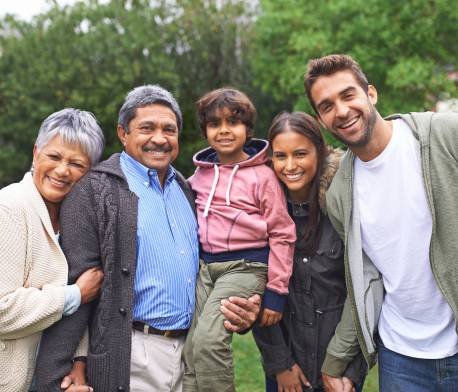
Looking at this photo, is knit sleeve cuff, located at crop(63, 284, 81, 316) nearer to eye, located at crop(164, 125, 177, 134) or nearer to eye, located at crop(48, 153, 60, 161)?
eye, located at crop(48, 153, 60, 161)

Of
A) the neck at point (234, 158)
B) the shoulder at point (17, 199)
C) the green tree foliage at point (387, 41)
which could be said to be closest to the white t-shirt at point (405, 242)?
the neck at point (234, 158)

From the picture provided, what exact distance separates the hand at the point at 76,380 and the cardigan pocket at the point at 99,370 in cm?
4

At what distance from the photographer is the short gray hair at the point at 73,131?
10.4ft

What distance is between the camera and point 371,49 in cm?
1341

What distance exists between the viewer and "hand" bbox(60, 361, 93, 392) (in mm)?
2918

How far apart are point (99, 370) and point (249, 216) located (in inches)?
47.0

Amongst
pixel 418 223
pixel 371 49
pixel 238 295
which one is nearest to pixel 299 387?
pixel 238 295

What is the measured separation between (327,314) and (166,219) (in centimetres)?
110

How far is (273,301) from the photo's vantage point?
3354 mm

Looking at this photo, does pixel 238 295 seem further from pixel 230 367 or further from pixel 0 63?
pixel 0 63

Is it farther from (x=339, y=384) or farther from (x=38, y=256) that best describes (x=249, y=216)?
(x=38, y=256)

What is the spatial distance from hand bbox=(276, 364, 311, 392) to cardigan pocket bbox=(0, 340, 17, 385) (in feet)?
5.01

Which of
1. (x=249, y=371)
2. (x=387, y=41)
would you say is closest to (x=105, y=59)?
(x=387, y=41)

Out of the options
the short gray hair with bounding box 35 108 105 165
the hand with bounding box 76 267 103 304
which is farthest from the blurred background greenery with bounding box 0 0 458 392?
the hand with bounding box 76 267 103 304
